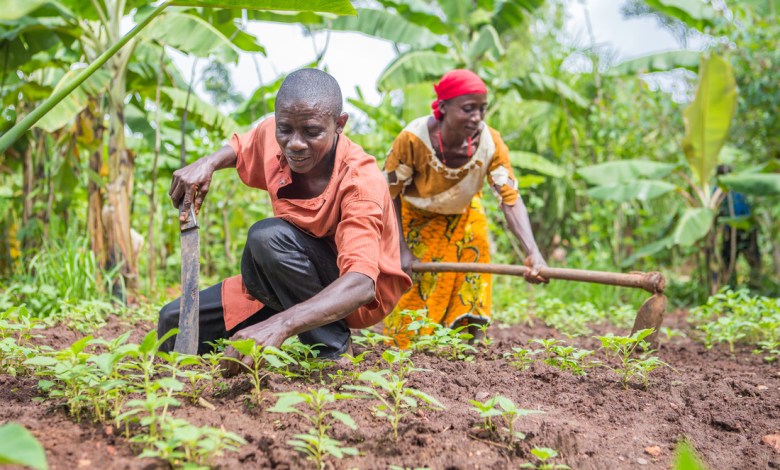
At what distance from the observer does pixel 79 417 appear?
201cm

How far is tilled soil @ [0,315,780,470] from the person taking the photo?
189cm

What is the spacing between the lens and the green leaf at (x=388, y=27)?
756cm

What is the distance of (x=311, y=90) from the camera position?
2.56 meters

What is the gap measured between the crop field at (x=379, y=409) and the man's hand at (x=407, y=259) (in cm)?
79

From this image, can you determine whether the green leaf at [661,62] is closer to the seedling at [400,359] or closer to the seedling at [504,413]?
the seedling at [400,359]

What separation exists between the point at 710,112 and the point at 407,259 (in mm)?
3571

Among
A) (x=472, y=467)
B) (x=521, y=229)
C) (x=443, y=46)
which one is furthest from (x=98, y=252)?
(x=443, y=46)

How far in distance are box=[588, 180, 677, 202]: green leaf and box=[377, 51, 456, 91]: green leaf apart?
2.04m

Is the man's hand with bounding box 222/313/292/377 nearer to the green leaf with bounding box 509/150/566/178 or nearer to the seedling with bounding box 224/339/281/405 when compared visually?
the seedling with bounding box 224/339/281/405

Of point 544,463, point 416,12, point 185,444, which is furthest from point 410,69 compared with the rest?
point 185,444

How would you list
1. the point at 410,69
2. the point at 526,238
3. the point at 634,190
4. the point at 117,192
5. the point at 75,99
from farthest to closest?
the point at 410,69 < the point at 634,190 < the point at 117,192 < the point at 75,99 < the point at 526,238

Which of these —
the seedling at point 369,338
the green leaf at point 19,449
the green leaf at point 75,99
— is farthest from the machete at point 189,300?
the green leaf at point 75,99

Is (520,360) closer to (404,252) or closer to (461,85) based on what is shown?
(404,252)

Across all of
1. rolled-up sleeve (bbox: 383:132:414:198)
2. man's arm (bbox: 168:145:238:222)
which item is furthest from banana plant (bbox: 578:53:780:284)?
man's arm (bbox: 168:145:238:222)
